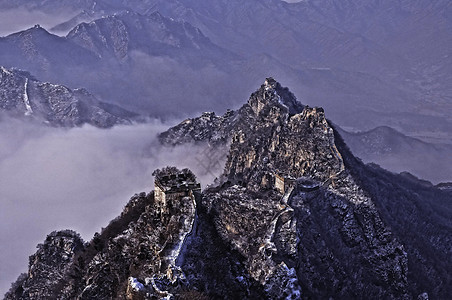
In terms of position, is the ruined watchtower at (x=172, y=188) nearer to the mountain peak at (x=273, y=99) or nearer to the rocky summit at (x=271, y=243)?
the rocky summit at (x=271, y=243)

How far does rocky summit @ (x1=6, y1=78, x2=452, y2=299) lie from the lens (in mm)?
47844

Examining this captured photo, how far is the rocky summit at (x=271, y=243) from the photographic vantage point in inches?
1884

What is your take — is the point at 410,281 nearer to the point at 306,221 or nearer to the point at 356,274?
the point at 356,274

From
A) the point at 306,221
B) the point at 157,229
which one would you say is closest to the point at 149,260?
the point at 157,229

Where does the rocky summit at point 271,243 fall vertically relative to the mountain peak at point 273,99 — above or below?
below

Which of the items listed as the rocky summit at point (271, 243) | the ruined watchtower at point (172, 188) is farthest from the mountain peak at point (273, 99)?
the ruined watchtower at point (172, 188)

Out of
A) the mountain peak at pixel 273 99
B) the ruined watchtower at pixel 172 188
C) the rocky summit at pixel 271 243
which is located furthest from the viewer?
the mountain peak at pixel 273 99

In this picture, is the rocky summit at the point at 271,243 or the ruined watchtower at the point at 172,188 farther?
the ruined watchtower at the point at 172,188

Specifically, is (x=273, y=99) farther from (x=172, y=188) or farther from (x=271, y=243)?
(x=271, y=243)

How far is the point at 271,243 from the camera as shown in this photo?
5384 centimetres

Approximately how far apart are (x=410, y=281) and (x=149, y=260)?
3180cm

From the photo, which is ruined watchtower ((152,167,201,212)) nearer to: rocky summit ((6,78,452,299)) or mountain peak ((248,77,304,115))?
rocky summit ((6,78,452,299))

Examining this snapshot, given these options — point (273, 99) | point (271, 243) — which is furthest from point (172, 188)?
point (273, 99)

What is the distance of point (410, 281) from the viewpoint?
62312 mm
